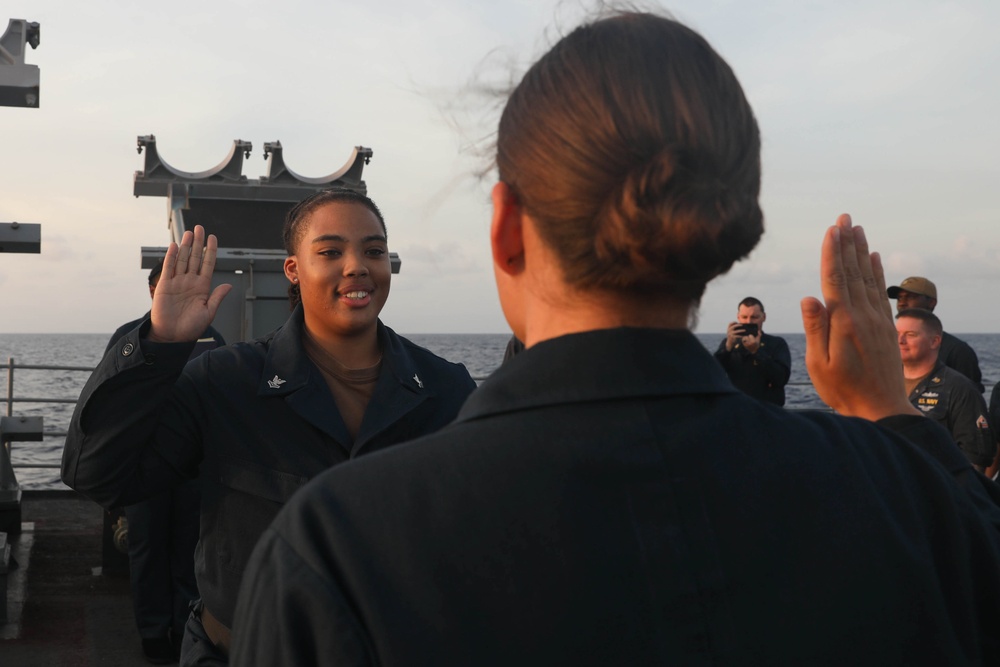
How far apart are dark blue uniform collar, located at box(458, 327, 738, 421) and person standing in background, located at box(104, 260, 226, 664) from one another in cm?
453

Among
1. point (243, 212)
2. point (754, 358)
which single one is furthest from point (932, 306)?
point (243, 212)

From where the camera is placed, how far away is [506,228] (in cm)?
114

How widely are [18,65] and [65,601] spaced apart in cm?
318

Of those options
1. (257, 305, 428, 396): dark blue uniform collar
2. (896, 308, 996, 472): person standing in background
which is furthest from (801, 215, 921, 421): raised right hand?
(896, 308, 996, 472): person standing in background

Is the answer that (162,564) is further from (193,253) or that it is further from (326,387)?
(193,253)

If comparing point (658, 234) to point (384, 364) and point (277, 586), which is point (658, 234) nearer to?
point (277, 586)

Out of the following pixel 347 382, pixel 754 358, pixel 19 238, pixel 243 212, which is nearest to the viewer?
pixel 347 382

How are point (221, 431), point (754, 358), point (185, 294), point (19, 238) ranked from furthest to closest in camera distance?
point (754, 358)
point (19, 238)
point (221, 431)
point (185, 294)

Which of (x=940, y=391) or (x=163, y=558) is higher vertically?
(x=940, y=391)

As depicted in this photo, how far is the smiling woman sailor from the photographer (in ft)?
A: 8.38

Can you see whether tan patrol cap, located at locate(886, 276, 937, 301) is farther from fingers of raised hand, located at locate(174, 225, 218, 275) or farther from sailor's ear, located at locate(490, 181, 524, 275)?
sailor's ear, located at locate(490, 181, 524, 275)

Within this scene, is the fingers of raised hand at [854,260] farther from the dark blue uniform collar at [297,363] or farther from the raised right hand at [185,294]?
the dark blue uniform collar at [297,363]

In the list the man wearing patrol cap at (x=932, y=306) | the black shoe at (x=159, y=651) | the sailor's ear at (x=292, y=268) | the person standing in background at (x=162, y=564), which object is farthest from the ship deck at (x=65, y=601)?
the man wearing patrol cap at (x=932, y=306)

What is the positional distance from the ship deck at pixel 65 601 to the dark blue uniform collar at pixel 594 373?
16.1ft
